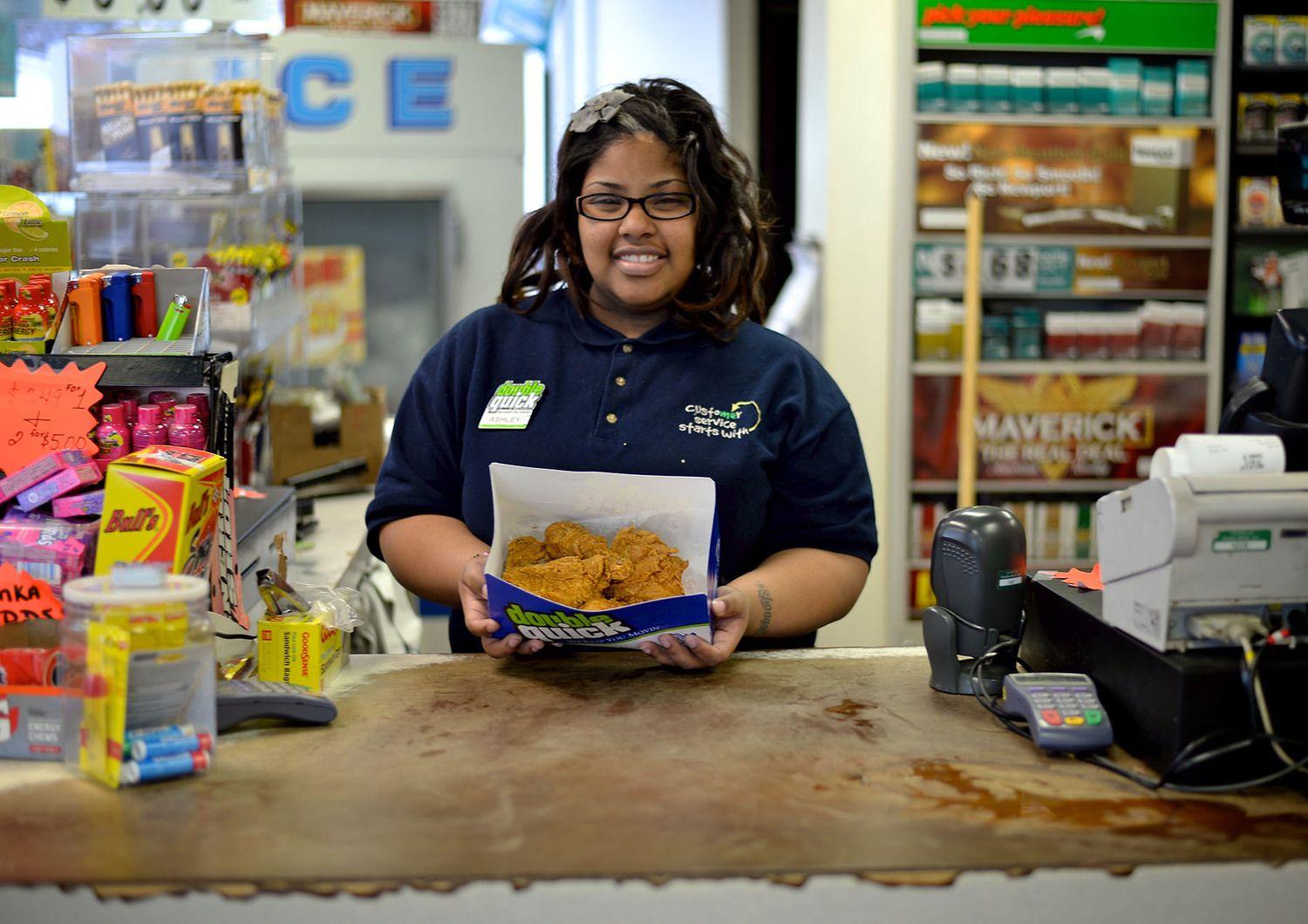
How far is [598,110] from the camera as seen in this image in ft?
6.93

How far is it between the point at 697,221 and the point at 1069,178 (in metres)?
3.08

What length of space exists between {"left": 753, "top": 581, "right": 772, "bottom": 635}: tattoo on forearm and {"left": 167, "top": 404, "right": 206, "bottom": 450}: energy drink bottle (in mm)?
853

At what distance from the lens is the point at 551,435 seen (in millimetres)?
2088

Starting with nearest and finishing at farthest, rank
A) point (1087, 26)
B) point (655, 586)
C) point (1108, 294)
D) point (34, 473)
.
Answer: point (34, 473), point (655, 586), point (1087, 26), point (1108, 294)

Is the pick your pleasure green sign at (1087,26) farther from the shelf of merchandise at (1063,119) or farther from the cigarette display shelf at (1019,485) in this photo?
the cigarette display shelf at (1019,485)

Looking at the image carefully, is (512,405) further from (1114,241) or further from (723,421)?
(1114,241)

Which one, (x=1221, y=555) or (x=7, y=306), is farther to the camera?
(x=7, y=306)

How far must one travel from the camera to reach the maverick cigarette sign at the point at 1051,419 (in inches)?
191

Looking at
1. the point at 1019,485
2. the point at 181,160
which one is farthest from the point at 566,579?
the point at 1019,485

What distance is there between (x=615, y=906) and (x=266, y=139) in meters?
2.68

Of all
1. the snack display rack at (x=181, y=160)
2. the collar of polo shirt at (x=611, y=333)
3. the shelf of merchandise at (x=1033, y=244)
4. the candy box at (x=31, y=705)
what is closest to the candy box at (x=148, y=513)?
the candy box at (x=31, y=705)

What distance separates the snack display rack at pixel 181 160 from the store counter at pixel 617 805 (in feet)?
5.90

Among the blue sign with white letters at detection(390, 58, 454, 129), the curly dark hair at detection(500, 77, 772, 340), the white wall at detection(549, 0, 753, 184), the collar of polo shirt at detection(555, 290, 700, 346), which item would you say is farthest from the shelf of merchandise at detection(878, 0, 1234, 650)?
the collar of polo shirt at detection(555, 290, 700, 346)

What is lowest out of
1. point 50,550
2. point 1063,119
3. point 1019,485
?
point 1019,485
